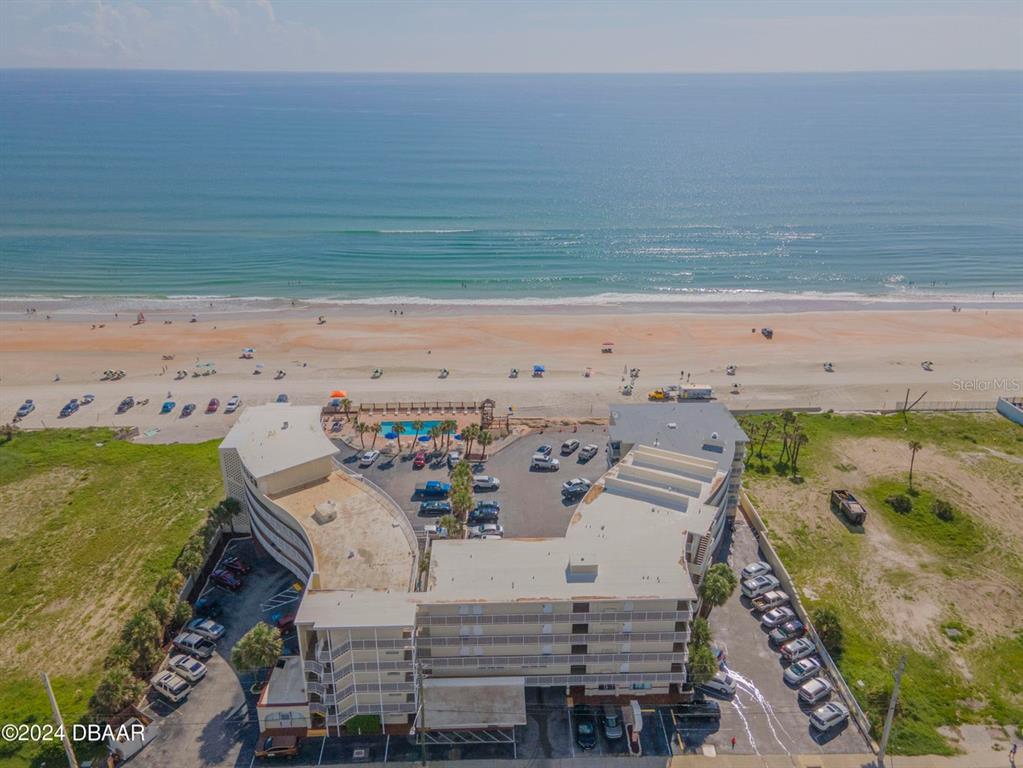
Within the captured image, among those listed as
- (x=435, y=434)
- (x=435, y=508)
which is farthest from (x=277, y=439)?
(x=435, y=434)

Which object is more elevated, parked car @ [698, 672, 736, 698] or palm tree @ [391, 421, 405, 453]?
palm tree @ [391, 421, 405, 453]

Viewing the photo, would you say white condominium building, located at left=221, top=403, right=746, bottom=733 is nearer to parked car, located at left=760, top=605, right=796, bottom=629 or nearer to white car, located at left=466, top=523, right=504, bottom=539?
parked car, located at left=760, top=605, right=796, bottom=629

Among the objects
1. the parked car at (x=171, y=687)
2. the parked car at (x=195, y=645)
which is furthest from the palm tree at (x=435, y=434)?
the parked car at (x=171, y=687)

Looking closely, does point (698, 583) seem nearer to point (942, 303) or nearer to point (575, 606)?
point (575, 606)

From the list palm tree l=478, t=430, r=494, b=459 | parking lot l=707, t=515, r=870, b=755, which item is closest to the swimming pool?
palm tree l=478, t=430, r=494, b=459

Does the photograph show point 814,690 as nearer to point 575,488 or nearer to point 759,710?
point 759,710

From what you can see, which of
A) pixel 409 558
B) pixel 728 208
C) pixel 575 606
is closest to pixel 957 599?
pixel 575 606

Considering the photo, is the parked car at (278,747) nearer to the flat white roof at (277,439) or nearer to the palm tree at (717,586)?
the flat white roof at (277,439)
